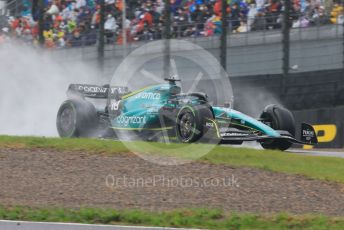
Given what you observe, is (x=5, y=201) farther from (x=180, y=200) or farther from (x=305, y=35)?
(x=305, y=35)

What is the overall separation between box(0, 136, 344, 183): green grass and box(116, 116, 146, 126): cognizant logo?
1.27 meters

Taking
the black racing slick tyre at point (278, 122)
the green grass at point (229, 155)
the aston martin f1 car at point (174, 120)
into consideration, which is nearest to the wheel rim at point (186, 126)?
the aston martin f1 car at point (174, 120)

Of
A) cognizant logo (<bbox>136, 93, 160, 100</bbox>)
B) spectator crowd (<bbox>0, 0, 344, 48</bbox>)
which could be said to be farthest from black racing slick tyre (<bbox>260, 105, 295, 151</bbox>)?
spectator crowd (<bbox>0, 0, 344, 48</bbox>)

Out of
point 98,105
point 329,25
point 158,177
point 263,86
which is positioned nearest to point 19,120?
point 98,105

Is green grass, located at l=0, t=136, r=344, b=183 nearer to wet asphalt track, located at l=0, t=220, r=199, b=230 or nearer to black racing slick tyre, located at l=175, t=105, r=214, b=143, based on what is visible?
black racing slick tyre, located at l=175, t=105, r=214, b=143

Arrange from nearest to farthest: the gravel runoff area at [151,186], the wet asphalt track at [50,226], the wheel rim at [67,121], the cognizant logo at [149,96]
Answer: the wet asphalt track at [50,226] → the gravel runoff area at [151,186] → the cognizant logo at [149,96] → the wheel rim at [67,121]

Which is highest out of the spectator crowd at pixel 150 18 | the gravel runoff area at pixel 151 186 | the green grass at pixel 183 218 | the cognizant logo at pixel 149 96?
the spectator crowd at pixel 150 18

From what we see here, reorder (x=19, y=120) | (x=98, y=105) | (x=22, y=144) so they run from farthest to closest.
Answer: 1. (x=19, y=120)
2. (x=98, y=105)
3. (x=22, y=144)

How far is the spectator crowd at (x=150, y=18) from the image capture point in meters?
17.8

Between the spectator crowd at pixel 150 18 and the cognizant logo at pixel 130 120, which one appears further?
the spectator crowd at pixel 150 18

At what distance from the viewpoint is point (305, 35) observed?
17781mm

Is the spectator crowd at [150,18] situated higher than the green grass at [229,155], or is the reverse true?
the spectator crowd at [150,18]

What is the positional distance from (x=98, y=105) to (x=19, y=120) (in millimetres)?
2960

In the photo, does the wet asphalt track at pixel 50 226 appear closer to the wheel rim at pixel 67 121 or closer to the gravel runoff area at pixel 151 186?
the gravel runoff area at pixel 151 186
